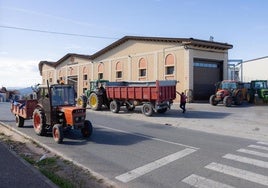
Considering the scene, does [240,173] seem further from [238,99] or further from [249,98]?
[249,98]

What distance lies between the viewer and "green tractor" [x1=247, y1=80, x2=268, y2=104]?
2900cm

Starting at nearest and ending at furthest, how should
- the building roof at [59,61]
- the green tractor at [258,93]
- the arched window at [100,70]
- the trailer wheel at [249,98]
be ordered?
1. the green tractor at [258,93]
2. the trailer wheel at [249,98]
3. the arched window at [100,70]
4. the building roof at [59,61]

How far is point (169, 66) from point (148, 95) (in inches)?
502

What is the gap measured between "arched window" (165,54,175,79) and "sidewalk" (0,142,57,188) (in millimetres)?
24692

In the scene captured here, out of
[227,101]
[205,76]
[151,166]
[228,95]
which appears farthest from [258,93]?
[151,166]

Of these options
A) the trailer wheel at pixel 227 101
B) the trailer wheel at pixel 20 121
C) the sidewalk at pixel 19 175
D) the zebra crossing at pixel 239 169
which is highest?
the trailer wheel at pixel 227 101

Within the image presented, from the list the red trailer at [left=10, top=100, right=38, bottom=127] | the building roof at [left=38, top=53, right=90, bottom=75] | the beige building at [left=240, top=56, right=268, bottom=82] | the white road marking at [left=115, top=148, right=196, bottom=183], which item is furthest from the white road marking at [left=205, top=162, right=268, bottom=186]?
the beige building at [left=240, top=56, right=268, bottom=82]

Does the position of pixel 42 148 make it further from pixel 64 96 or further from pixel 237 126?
pixel 237 126

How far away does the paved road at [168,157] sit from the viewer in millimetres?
6867

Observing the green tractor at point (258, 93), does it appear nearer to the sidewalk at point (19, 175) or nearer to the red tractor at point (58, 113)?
the red tractor at point (58, 113)

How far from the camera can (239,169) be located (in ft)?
24.9

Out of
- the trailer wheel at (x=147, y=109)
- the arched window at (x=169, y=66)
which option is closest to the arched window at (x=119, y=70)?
the arched window at (x=169, y=66)

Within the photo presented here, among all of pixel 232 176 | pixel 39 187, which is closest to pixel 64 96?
pixel 39 187

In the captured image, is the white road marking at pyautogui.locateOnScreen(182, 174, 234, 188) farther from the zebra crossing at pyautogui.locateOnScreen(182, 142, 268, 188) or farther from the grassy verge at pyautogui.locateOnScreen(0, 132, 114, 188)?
the grassy verge at pyautogui.locateOnScreen(0, 132, 114, 188)
